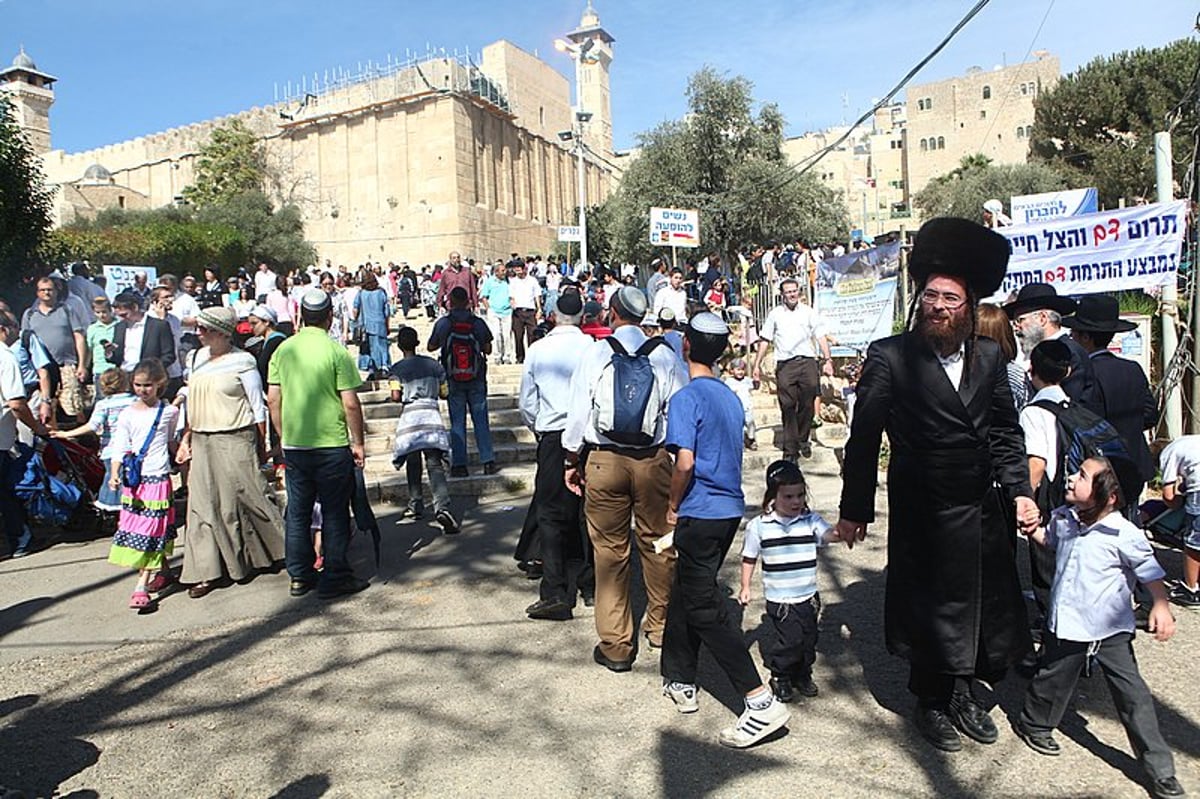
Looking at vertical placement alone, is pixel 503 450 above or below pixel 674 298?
below

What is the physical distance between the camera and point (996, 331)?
437 centimetres

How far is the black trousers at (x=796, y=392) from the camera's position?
8578 millimetres

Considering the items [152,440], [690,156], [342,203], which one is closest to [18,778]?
[152,440]

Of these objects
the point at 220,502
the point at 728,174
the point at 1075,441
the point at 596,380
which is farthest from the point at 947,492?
the point at 728,174

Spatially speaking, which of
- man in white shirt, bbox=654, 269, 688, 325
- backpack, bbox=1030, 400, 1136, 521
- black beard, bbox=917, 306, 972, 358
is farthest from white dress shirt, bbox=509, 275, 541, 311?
black beard, bbox=917, 306, 972, 358

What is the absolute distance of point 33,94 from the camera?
52.3 meters

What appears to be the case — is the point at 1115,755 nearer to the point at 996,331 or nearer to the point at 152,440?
the point at 996,331

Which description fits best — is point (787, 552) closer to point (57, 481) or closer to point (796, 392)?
point (796, 392)

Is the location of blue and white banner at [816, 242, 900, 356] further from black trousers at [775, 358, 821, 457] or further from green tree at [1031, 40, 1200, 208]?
green tree at [1031, 40, 1200, 208]

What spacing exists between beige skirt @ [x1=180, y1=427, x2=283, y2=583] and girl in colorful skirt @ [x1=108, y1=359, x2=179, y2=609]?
178mm

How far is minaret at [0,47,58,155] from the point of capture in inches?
2030

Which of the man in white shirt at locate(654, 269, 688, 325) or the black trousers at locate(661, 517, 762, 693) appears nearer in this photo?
the black trousers at locate(661, 517, 762, 693)

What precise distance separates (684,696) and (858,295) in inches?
329

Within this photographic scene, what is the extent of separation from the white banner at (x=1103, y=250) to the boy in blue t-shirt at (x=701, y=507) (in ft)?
13.8
